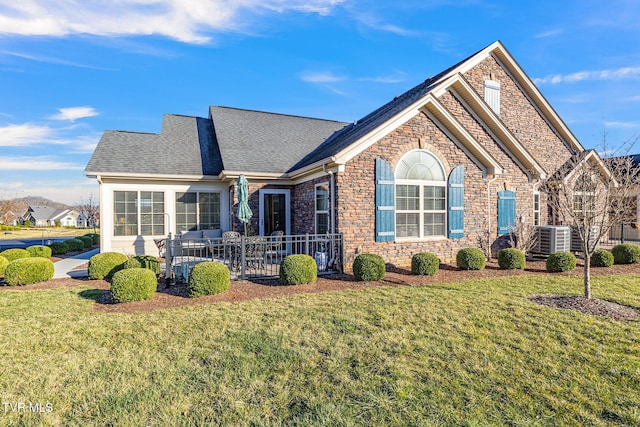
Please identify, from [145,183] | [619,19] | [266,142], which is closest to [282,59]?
[266,142]

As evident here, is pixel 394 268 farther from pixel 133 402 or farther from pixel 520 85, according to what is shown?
pixel 520 85

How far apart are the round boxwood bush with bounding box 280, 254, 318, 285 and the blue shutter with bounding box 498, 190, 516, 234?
7.28 m

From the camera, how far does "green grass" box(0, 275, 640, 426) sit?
2824 mm

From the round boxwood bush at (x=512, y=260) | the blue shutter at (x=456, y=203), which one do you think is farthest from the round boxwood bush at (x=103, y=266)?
the round boxwood bush at (x=512, y=260)

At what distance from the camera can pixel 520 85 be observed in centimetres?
1453

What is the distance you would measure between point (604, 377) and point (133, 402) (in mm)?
4790

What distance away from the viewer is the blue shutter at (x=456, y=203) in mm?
10148

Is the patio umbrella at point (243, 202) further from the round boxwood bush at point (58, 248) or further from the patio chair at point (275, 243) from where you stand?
the round boxwood bush at point (58, 248)

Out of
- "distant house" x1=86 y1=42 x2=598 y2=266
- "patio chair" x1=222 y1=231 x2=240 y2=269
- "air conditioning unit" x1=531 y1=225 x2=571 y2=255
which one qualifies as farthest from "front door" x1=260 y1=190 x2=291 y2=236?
"air conditioning unit" x1=531 y1=225 x2=571 y2=255

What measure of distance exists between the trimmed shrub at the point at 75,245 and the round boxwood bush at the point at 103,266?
311 inches

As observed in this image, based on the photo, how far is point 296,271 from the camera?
24.5ft

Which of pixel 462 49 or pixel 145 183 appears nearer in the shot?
pixel 145 183

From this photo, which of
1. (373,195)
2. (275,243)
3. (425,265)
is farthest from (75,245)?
(425,265)

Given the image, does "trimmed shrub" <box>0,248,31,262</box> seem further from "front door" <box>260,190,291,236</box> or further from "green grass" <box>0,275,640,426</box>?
"front door" <box>260,190,291,236</box>
